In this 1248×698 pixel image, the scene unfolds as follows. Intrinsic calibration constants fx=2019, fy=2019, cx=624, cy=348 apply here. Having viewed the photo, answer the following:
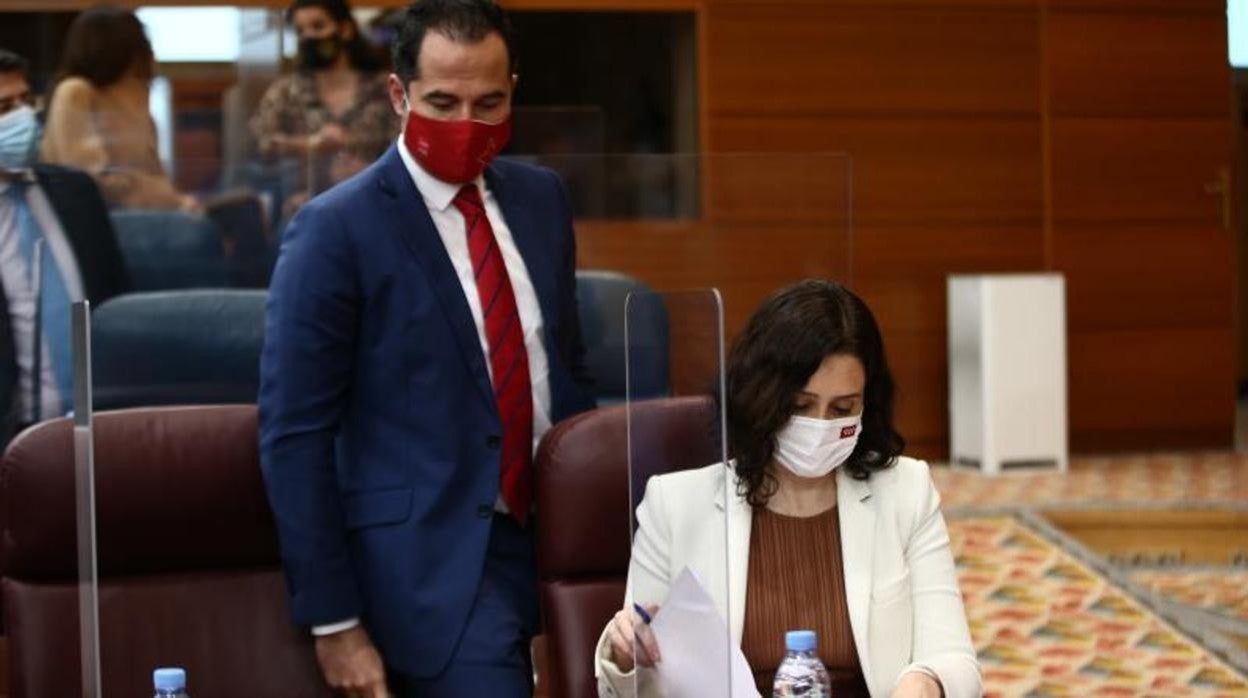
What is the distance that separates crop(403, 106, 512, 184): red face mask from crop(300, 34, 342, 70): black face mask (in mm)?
2591

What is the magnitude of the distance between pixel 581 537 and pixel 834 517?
34 cm

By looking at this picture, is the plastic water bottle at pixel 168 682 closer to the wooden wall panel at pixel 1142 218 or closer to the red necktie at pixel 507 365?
the red necktie at pixel 507 365

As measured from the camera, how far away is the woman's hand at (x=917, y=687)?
2.47m

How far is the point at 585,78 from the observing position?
304 inches

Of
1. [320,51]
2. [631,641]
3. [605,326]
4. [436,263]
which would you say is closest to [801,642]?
[631,641]

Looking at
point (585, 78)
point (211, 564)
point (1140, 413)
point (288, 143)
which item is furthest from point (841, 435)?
point (1140, 413)

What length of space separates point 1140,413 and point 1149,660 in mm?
3485

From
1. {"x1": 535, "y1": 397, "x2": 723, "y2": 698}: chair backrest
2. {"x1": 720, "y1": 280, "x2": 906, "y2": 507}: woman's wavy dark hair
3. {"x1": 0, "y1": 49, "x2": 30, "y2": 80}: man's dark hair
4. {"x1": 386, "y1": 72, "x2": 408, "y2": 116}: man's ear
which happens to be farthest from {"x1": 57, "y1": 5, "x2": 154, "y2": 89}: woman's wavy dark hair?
{"x1": 720, "y1": 280, "x2": 906, "y2": 507}: woman's wavy dark hair

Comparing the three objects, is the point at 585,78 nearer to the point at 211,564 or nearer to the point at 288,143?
the point at 288,143

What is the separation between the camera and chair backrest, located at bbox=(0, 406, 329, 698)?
2.71 meters

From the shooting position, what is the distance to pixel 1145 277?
848 centimetres

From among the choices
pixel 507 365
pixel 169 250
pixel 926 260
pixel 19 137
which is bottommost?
pixel 926 260

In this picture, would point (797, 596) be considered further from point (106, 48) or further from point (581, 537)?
point (106, 48)

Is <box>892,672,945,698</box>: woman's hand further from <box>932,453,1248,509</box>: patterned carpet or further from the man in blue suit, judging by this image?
<box>932,453,1248,509</box>: patterned carpet
